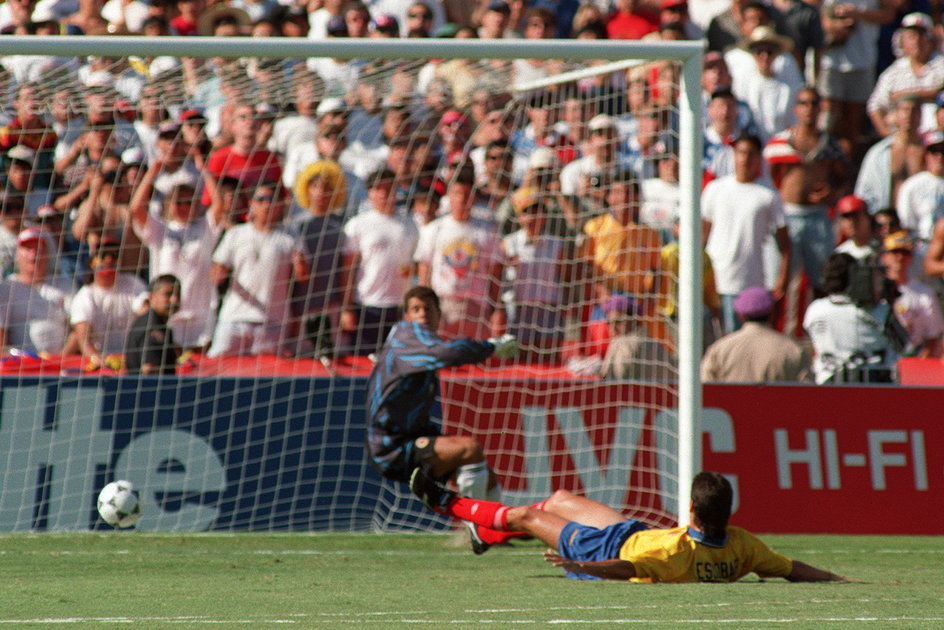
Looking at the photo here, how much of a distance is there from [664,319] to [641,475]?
4.06ft

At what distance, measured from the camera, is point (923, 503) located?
10242 mm

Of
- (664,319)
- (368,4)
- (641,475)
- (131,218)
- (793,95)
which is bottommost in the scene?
(641,475)

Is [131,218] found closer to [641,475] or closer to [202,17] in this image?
[202,17]

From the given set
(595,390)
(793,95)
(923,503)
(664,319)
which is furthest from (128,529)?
(793,95)

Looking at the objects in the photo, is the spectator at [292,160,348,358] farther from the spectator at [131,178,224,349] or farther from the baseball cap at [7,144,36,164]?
the baseball cap at [7,144,36,164]

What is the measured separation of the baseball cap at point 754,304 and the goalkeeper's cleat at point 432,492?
3635mm

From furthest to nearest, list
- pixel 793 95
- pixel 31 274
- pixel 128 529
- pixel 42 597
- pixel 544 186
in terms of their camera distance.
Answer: pixel 793 95
pixel 544 186
pixel 31 274
pixel 128 529
pixel 42 597

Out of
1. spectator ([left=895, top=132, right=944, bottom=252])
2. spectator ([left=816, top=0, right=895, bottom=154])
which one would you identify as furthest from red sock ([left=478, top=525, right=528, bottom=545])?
spectator ([left=816, top=0, right=895, bottom=154])

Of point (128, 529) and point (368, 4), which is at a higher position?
point (368, 4)

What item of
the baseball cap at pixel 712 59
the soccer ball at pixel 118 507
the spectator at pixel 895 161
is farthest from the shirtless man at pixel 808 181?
the soccer ball at pixel 118 507

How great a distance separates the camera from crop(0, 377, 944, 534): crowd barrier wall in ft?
32.8

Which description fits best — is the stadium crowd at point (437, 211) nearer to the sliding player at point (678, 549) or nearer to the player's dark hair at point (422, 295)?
the player's dark hair at point (422, 295)

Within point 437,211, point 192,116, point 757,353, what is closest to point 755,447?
point 757,353

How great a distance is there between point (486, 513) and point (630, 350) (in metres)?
3.26
